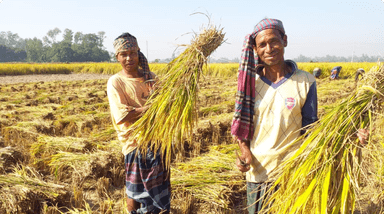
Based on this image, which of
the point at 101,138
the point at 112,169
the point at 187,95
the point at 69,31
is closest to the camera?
the point at 187,95

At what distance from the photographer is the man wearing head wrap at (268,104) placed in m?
1.29

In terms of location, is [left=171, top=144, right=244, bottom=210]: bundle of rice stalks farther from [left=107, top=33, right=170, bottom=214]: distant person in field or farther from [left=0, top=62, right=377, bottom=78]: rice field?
[left=0, top=62, right=377, bottom=78]: rice field

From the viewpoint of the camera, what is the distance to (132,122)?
1771 millimetres

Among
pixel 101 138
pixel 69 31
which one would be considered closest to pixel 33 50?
pixel 69 31

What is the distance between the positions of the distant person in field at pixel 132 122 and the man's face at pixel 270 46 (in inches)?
30.1

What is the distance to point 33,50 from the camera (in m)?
59.5

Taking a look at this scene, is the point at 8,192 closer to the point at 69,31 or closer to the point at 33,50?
the point at 33,50

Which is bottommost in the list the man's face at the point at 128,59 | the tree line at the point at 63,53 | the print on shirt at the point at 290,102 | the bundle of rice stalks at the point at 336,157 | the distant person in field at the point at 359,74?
the bundle of rice stalks at the point at 336,157

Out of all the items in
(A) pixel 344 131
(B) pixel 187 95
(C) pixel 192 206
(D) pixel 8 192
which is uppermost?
(B) pixel 187 95

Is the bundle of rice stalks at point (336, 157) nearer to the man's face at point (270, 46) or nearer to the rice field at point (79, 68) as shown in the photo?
the man's face at point (270, 46)

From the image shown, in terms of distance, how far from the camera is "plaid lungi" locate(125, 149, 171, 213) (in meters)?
1.84

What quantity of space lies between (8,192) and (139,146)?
4.33ft

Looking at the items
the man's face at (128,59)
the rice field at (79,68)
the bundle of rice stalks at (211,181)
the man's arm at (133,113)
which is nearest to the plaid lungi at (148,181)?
the man's arm at (133,113)

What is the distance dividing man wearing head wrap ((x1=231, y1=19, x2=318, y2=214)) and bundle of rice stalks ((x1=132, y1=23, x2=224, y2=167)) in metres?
0.25
